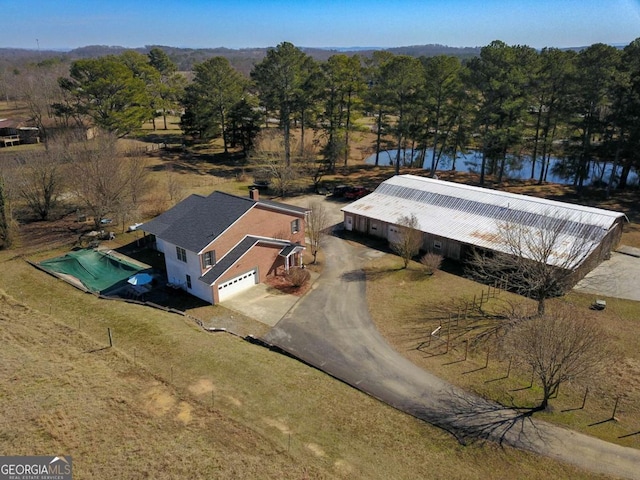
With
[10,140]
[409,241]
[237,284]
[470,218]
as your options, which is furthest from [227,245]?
[10,140]

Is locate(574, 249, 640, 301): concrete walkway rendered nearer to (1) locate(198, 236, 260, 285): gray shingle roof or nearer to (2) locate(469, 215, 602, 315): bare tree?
(2) locate(469, 215, 602, 315): bare tree

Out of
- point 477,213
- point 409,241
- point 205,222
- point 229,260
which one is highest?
point 205,222

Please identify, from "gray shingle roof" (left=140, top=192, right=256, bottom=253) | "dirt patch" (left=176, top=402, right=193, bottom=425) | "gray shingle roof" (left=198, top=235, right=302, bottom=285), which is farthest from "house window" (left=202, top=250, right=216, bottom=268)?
"dirt patch" (left=176, top=402, right=193, bottom=425)

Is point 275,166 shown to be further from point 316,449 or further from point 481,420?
point 316,449

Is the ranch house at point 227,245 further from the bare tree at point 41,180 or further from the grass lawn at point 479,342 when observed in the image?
the bare tree at point 41,180

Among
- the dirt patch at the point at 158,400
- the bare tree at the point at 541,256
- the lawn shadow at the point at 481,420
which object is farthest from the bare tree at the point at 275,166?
the lawn shadow at the point at 481,420

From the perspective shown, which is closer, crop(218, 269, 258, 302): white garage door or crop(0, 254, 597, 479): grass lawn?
crop(0, 254, 597, 479): grass lawn
